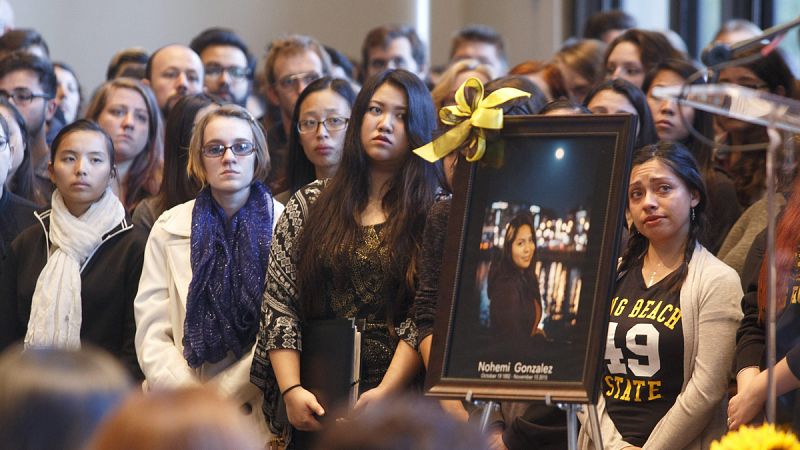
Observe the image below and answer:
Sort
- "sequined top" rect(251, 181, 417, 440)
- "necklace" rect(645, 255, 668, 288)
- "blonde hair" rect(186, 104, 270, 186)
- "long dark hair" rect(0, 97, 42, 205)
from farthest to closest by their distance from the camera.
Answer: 1. "long dark hair" rect(0, 97, 42, 205)
2. "blonde hair" rect(186, 104, 270, 186)
3. "sequined top" rect(251, 181, 417, 440)
4. "necklace" rect(645, 255, 668, 288)

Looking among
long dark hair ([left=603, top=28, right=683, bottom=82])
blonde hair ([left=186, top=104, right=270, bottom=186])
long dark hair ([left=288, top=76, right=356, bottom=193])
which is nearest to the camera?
blonde hair ([left=186, top=104, right=270, bottom=186])

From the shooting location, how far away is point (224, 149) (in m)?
3.91

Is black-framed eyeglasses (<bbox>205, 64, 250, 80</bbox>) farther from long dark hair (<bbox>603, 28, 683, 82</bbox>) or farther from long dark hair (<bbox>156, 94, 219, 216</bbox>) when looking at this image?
long dark hair (<bbox>603, 28, 683, 82</bbox>)

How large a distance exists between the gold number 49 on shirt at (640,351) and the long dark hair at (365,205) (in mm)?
577

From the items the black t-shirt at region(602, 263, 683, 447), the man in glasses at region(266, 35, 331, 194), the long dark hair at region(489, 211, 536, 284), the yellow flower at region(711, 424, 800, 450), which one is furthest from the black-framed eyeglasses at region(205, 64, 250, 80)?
the yellow flower at region(711, 424, 800, 450)

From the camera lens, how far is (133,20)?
866 centimetres

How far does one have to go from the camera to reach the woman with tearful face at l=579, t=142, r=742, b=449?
3150 mm

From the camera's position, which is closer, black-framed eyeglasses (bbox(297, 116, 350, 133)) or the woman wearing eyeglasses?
the woman wearing eyeglasses

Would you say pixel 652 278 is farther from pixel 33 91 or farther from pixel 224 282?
pixel 33 91

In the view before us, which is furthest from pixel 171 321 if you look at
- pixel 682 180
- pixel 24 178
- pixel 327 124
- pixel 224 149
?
pixel 682 180

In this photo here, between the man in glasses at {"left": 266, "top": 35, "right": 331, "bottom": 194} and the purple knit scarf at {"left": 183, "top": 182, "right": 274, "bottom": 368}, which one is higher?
the man in glasses at {"left": 266, "top": 35, "right": 331, "bottom": 194}

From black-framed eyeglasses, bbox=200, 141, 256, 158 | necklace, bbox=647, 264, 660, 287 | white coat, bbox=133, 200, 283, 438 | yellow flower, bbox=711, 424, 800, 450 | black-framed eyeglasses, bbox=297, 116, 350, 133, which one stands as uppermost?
black-framed eyeglasses, bbox=297, 116, 350, 133

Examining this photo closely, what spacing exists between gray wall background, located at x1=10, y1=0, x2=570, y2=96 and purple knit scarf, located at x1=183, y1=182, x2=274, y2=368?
15.4 ft

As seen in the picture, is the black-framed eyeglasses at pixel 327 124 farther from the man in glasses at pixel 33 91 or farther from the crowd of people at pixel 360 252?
the man in glasses at pixel 33 91
